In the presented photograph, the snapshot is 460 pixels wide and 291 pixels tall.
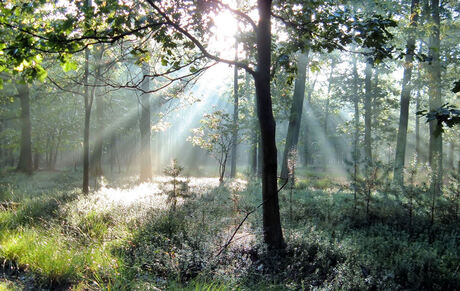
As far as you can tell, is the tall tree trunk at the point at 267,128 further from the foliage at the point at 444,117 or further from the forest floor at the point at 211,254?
the foliage at the point at 444,117

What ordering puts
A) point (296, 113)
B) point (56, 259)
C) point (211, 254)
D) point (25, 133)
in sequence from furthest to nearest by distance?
1. point (25, 133)
2. point (296, 113)
3. point (211, 254)
4. point (56, 259)

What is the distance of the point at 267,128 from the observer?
18.1ft

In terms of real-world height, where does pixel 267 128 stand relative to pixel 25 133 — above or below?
below

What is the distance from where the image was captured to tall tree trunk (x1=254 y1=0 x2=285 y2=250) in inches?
217

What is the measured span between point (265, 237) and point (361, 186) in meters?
4.30

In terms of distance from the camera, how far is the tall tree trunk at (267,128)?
18.0 feet

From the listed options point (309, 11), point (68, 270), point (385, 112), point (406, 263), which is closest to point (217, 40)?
point (309, 11)

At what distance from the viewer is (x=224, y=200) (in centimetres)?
1037

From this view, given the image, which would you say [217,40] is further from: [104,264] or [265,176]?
[104,264]

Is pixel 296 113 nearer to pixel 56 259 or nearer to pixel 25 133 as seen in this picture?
pixel 56 259

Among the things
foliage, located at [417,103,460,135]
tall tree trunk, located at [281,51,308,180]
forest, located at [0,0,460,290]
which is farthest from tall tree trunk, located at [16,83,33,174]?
foliage, located at [417,103,460,135]

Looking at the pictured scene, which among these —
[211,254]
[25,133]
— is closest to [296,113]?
[211,254]

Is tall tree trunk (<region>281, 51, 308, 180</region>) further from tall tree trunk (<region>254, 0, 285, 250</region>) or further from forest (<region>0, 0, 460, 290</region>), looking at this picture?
tall tree trunk (<region>254, 0, 285, 250</region>)

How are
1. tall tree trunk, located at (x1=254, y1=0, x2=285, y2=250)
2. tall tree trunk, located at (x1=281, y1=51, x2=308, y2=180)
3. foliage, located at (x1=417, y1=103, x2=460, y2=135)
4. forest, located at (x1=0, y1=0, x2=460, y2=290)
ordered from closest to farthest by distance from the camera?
foliage, located at (x1=417, y1=103, x2=460, y2=135)
forest, located at (x1=0, y1=0, x2=460, y2=290)
tall tree trunk, located at (x1=254, y1=0, x2=285, y2=250)
tall tree trunk, located at (x1=281, y1=51, x2=308, y2=180)
